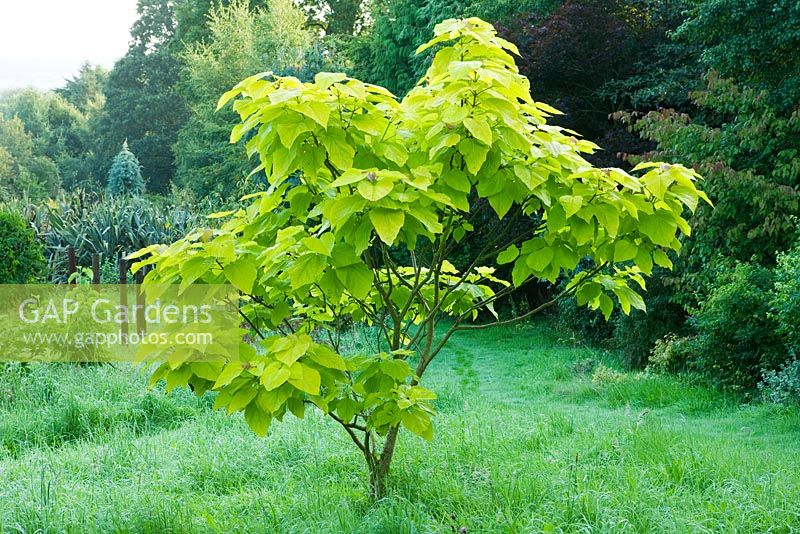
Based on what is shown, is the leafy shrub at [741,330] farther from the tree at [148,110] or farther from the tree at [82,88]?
the tree at [82,88]

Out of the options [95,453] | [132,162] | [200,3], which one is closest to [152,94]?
[200,3]

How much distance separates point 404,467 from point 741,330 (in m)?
3.98

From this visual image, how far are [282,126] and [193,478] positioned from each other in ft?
7.96

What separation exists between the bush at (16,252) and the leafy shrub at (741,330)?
8.48 metres

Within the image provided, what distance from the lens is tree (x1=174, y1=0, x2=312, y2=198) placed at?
23.4 meters

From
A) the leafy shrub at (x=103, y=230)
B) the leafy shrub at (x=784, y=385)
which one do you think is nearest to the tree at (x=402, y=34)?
the leafy shrub at (x=103, y=230)

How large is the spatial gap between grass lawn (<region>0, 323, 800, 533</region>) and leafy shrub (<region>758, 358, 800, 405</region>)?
19 cm

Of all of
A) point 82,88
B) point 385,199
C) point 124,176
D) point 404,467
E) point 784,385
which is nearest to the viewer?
point 385,199

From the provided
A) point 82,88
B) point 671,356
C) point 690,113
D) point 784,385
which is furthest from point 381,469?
point 82,88

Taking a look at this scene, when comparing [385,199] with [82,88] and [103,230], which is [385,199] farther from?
[82,88]

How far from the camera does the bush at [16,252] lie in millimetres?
9852

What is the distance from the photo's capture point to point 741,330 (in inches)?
255

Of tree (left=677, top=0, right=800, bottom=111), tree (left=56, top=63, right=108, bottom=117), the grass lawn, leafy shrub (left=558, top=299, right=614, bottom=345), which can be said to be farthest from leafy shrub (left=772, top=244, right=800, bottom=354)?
tree (left=56, top=63, right=108, bottom=117)

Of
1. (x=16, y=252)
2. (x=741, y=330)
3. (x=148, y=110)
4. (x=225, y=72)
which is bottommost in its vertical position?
(x=741, y=330)
